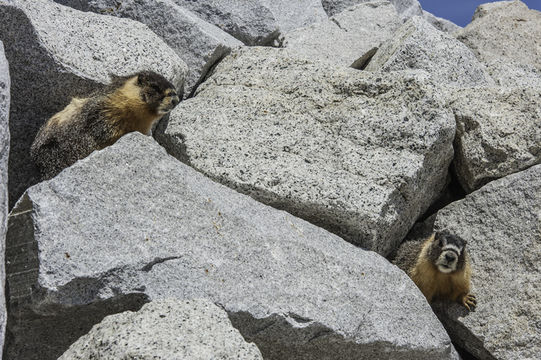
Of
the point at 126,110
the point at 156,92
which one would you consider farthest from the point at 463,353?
the point at 126,110

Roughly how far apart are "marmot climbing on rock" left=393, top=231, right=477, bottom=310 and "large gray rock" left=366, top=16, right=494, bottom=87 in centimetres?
203

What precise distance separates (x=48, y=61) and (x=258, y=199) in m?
2.34

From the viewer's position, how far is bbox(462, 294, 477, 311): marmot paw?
638cm

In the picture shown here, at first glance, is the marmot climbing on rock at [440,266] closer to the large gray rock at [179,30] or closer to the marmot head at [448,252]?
the marmot head at [448,252]

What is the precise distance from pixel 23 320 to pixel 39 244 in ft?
1.75

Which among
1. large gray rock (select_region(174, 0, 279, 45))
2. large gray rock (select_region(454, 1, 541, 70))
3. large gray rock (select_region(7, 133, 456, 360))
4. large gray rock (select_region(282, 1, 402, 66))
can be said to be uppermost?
large gray rock (select_region(454, 1, 541, 70))

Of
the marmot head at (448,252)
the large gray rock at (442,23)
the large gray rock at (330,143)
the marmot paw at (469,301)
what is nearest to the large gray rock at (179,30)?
the large gray rock at (330,143)

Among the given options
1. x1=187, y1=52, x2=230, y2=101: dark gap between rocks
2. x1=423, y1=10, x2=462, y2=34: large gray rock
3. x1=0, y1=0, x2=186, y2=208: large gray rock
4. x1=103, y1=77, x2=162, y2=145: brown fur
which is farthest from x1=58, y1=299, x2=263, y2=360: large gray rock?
x1=423, y1=10, x2=462, y2=34: large gray rock

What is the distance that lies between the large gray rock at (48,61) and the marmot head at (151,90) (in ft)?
1.24

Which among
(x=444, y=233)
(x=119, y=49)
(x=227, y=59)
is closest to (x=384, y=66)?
(x=227, y=59)

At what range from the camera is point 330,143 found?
6.39m

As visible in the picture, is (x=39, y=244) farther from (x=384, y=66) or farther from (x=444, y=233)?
→ (x=384, y=66)

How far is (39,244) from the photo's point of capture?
15.1 feet

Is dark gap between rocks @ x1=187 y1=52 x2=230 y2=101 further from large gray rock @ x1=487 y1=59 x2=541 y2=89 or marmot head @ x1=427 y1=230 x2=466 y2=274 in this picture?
large gray rock @ x1=487 y1=59 x2=541 y2=89
